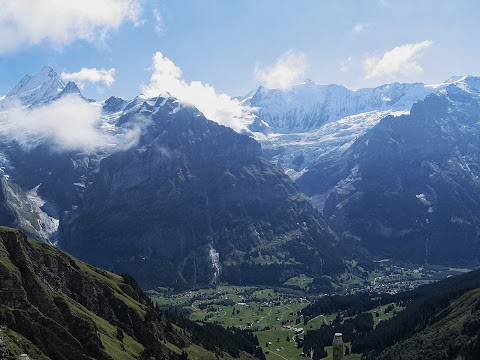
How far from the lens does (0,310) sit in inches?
5507

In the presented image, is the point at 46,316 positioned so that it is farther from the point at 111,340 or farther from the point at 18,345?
the point at 111,340

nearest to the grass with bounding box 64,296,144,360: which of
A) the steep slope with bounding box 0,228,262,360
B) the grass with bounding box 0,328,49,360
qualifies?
the steep slope with bounding box 0,228,262,360

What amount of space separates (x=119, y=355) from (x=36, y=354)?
126ft

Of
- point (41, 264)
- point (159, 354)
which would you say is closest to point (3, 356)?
point (41, 264)

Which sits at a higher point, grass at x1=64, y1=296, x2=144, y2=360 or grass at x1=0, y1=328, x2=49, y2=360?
grass at x1=0, y1=328, x2=49, y2=360

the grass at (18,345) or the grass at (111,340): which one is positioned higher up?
the grass at (18,345)

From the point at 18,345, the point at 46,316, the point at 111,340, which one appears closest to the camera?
the point at 18,345

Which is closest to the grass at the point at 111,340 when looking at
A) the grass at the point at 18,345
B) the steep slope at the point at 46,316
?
the steep slope at the point at 46,316

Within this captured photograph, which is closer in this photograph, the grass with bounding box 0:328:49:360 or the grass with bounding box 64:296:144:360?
Result: the grass with bounding box 0:328:49:360

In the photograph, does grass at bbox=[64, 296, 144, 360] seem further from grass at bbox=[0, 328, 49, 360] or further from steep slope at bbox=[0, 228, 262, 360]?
grass at bbox=[0, 328, 49, 360]

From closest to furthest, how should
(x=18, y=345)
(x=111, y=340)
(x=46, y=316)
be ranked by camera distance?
(x=18, y=345), (x=46, y=316), (x=111, y=340)

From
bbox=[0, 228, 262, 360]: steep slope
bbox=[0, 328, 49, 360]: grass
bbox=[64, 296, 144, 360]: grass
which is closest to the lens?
bbox=[0, 328, 49, 360]: grass

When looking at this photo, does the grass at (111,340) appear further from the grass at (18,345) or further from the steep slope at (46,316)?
the grass at (18,345)

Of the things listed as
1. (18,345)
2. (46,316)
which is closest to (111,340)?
(46,316)
